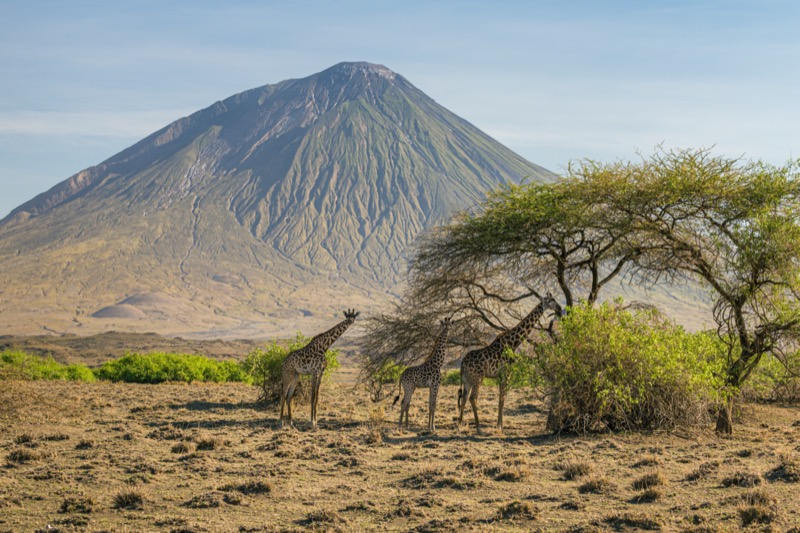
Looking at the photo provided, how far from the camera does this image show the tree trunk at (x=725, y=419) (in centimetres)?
2123

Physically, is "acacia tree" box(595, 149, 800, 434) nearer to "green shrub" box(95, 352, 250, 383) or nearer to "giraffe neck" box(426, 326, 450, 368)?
"giraffe neck" box(426, 326, 450, 368)

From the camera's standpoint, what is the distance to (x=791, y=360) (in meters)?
23.2

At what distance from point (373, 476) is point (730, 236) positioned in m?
11.2

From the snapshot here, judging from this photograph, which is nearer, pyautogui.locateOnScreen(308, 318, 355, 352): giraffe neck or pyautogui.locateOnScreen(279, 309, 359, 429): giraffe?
pyautogui.locateOnScreen(279, 309, 359, 429): giraffe

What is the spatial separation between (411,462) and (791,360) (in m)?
11.8

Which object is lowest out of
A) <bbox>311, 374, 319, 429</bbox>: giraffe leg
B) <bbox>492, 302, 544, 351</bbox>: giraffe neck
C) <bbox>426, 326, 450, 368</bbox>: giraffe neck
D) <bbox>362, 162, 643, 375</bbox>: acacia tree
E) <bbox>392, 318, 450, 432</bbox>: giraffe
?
<bbox>311, 374, 319, 429</bbox>: giraffe leg

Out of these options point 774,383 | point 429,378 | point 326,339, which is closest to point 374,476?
point 429,378

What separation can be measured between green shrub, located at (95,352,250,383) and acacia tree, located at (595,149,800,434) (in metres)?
23.1

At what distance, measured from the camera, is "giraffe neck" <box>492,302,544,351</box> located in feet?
72.7

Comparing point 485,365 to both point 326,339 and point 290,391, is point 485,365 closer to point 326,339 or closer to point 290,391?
point 326,339

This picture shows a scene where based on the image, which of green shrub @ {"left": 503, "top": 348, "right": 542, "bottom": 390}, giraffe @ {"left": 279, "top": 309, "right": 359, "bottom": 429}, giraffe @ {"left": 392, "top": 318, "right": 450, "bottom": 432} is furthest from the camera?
giraffe @ {"left": 279, "top": 309, "right": 359, "bottom": 429}

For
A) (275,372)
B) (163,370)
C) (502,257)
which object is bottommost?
(163,370)

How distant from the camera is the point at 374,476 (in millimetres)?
16266

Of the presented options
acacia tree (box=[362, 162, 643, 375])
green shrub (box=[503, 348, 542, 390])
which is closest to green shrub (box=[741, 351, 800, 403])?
acacia tree (box=[362, 162, 643, 375])
